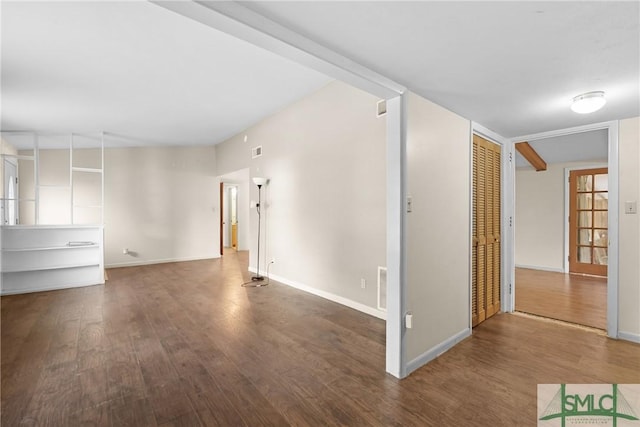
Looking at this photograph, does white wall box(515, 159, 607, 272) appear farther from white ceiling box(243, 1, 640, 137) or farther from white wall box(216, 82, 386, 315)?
white wall box(216, 82, 386, 315)

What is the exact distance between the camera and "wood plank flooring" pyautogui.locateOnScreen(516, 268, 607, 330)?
11.8 feet

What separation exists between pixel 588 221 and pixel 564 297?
8.17 ft

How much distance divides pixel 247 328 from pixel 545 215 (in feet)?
21.8

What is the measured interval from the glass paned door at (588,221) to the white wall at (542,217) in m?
0.16

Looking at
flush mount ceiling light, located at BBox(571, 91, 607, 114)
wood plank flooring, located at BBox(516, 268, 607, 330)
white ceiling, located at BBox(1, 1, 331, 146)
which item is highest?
white ceiling, located at BBox(1, 1, 331, 146)

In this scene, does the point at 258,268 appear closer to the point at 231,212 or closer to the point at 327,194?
the point at 327,194

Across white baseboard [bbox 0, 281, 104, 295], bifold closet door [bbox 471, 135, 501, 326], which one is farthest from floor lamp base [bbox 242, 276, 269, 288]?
bifold closet door [bbox 471, 135, 501, 326]

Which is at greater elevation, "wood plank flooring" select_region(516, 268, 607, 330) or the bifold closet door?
the bifold closet door

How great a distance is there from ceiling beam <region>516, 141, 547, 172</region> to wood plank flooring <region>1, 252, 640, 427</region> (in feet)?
10.7

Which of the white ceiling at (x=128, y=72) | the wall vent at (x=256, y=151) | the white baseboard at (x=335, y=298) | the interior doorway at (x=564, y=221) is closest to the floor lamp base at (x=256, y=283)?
the white baseboard at (x=335, y=298)

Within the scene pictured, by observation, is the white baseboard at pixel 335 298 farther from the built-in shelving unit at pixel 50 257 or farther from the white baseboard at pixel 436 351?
the built-in shelving unit at pixel 50 257

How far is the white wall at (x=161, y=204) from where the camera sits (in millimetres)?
6766

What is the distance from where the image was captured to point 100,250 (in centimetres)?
523

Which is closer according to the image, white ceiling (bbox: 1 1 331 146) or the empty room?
the empty room
